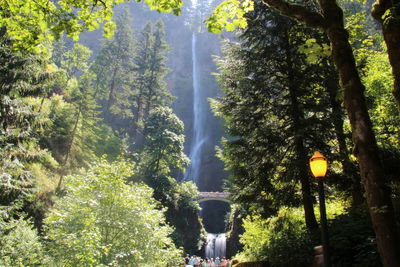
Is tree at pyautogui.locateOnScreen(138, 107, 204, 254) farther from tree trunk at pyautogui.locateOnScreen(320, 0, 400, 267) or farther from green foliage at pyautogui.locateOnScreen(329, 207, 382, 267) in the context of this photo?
tree trunk at pyautogui.locateOnScreen(320, 0, 400, 267)

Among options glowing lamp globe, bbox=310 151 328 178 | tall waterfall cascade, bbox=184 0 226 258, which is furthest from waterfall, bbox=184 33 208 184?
glowing lamp globe, bbox=310 151 328 178

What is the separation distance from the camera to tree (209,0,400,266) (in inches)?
115

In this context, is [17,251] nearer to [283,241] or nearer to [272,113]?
[283,241]

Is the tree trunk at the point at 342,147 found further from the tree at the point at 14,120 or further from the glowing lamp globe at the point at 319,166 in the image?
the tree at the point at 14,120

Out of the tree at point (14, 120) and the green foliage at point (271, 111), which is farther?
the tree at point (14, 120)

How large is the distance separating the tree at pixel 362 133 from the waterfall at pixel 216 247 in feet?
87.8

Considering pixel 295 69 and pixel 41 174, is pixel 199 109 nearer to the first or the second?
pixel 41 174

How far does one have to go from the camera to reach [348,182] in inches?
356

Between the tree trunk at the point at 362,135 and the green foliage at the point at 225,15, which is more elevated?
the green foliage at the point at 225,15

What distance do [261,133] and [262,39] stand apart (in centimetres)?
383

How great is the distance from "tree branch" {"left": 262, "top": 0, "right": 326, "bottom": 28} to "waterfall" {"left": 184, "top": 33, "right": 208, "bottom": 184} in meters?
42.2

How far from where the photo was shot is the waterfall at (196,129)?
46941 mm

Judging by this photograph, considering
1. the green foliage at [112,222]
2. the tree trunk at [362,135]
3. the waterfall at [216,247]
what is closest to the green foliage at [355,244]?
the tree trunk at [362,135]

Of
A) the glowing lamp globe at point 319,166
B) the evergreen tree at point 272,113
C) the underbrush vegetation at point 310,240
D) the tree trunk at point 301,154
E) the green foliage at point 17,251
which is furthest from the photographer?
the evergreen tree at point 272,113
